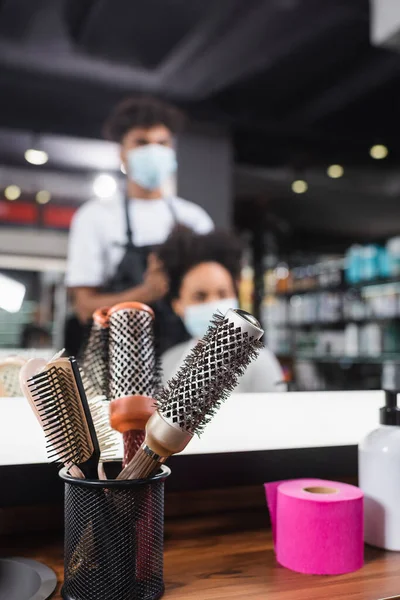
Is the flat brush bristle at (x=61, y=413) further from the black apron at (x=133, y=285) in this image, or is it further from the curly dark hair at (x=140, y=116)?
the curly dark hair at (x=140, y=116)

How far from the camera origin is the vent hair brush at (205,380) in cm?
48

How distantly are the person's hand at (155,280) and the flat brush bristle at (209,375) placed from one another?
40.5 inches

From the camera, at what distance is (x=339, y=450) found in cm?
82

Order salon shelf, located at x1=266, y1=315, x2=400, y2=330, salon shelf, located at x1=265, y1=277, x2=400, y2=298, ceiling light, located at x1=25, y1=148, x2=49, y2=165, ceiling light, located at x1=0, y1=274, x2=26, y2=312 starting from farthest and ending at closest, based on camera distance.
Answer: salon shelf, located at x1=265, y1=277, x2=400, y2=298 → salon shelf, located at x1=266, y1=315, x2=400, y2=330 → ceiling light, located at x1=25, y1=148, x2=49, y2=165 → ceiling light, located at x1=0, y1=274, x2=26, y2=312

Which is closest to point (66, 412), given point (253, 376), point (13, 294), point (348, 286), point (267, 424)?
point (267, 424)

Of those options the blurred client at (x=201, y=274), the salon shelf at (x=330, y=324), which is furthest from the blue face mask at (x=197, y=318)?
the salon shelf at (x=330, y=324)

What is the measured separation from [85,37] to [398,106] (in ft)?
3.52

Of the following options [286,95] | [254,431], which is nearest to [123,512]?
[254,431]

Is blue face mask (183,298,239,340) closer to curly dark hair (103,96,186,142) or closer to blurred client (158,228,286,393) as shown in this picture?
blurred client (158,228,286,393)

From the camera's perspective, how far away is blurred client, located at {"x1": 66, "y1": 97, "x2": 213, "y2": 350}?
4.91 ft

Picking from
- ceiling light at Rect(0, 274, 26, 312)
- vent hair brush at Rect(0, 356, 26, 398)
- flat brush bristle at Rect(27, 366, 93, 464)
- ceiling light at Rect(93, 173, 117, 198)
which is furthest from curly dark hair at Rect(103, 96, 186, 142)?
flat brush bristle at Rect(27, 366, 93, 464)

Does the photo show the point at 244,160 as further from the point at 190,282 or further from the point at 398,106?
the point at 398,106

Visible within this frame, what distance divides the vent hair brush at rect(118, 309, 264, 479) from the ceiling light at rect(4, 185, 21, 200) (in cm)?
114

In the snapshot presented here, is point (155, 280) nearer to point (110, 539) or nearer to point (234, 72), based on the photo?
point (234, 72)
